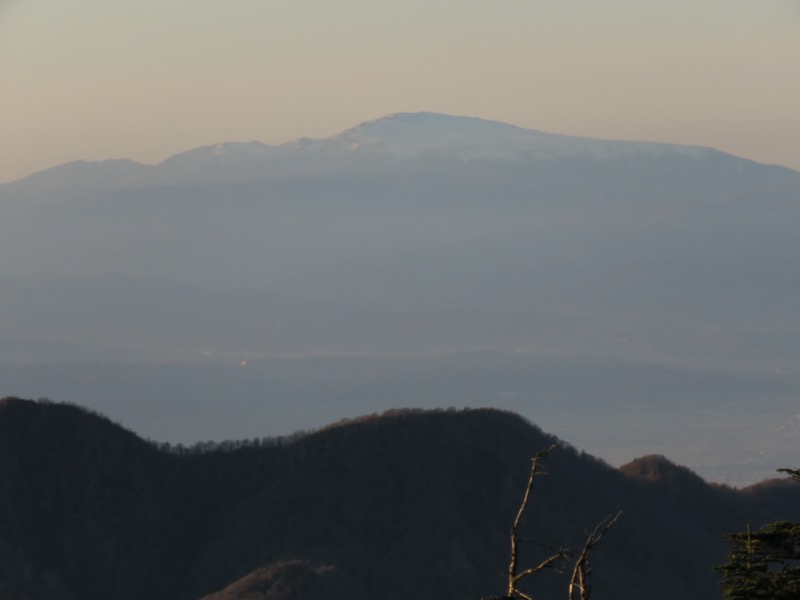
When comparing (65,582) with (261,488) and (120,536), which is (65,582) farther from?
(261,488)

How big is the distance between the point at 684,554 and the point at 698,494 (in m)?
10.7

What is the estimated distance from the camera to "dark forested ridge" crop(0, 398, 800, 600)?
279 ft

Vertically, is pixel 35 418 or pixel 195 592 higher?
pixel 35 418

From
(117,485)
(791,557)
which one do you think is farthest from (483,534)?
(791,557)

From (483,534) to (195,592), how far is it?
14.5 metres

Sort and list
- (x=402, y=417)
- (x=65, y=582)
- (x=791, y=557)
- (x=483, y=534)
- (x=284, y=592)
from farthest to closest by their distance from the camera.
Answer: (x=402, y=417), (x=483, y=534), (x=65, y=582), (x=284, y=592), (x=791, y=557)

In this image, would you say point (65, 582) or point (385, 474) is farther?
point (385, 474)

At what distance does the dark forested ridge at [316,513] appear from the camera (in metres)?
85.1

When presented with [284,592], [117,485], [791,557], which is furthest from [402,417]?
[791,557]

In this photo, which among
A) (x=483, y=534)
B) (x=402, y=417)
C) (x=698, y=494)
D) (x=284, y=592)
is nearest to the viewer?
(x=284, y=592)

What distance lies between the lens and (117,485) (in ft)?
294

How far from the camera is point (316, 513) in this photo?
3460 inches

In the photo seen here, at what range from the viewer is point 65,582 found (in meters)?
84.0

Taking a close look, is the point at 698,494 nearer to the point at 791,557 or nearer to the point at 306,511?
the point at 306,511
